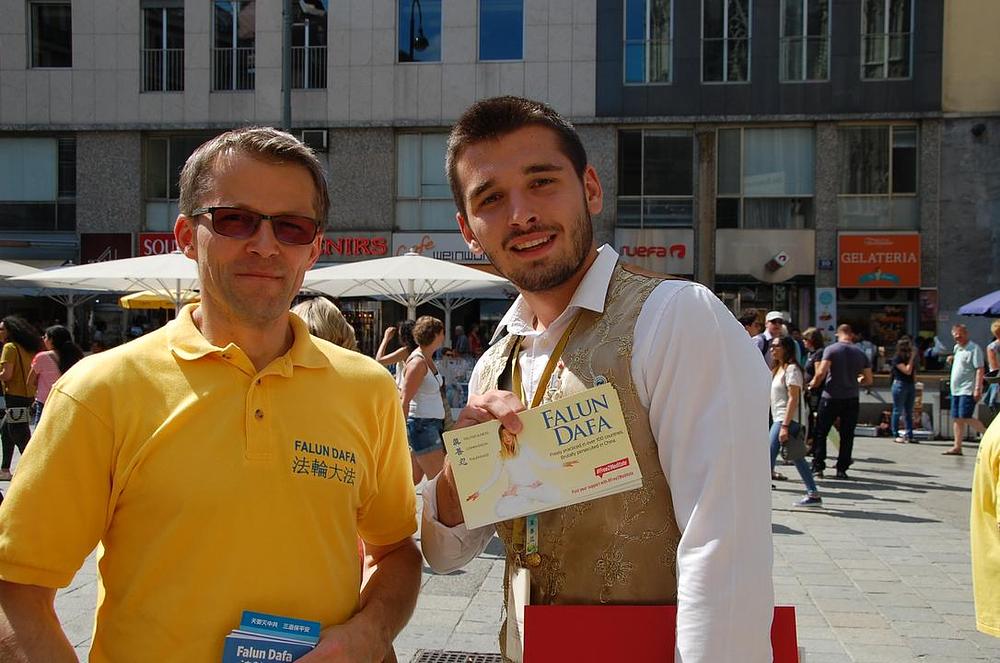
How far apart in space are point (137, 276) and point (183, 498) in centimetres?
1029

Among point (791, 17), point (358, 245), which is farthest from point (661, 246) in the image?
point (358, 245)

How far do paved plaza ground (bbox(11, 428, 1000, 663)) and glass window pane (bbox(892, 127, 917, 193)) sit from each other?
15362 millimetres

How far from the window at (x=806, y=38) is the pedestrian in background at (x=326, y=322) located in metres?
20.8

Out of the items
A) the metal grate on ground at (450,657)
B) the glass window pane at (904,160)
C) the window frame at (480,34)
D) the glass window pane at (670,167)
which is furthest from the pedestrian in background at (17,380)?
the glass window pane at (904,160)

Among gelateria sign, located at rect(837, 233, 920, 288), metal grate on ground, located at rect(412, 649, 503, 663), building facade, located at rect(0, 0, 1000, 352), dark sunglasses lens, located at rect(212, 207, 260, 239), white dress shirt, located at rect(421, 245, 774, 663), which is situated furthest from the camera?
building facade, located at rect(0, 0, 1000, 352)

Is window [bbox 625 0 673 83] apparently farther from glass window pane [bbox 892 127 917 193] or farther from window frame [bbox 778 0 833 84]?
glass window pane [bbox 892 127 917 193]

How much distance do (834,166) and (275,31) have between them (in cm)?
1595

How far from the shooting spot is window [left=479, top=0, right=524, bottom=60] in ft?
75.8

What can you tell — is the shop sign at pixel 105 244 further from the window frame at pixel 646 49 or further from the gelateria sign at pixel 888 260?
the gelateria sign at pixel 888 260

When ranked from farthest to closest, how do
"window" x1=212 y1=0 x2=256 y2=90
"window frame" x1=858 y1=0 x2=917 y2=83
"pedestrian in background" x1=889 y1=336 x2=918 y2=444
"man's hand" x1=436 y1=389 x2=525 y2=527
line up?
"window" x1=212 y1=0 x2=256 y2=90 < "window frame" x1=858 y1=0 x2=917 y2=83 < "pedestrian in background" x1=889 y1=336 x2=918 y2=444 < "man's hand" x1=436 y1=389 x2=525 y2=527

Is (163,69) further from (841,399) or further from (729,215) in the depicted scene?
(841,399)

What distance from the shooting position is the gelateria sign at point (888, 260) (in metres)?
22.1

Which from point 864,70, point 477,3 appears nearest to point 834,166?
point 864,70

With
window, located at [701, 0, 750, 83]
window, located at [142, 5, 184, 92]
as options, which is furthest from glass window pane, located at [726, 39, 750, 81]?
window, located at [142, 5, 184, 92]
